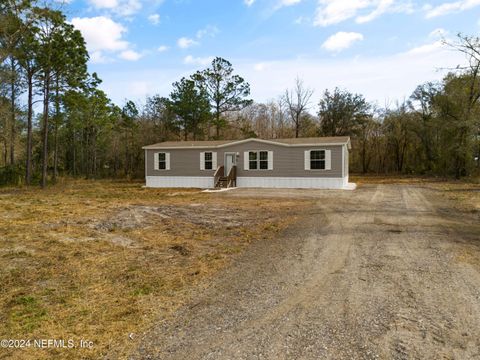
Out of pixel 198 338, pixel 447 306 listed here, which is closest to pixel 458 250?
pixel 447 306

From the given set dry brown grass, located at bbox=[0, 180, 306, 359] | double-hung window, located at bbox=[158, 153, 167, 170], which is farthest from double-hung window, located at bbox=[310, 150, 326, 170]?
dry brown grass, located at bbox=[0, 180, 306, 359]

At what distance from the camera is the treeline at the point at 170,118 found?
688 inches

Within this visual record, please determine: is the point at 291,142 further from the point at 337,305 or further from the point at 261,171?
Result: the point at 337,305

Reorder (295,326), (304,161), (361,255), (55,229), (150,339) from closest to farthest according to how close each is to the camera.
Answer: (150,339), (295,326), (361,255), (55,229), (304,161)

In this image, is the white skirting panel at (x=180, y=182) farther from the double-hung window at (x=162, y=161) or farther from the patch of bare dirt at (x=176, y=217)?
the patch of bare dirt at (x=176, y=217)

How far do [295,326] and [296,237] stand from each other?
351 centimetres

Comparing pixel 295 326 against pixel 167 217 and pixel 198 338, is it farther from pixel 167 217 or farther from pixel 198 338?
pixel 167 217

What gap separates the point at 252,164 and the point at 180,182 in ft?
15.1

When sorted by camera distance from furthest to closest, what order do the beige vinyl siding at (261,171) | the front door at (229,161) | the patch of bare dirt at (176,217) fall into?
the front door at (229,161) < the beige vinyl siding at (261,171) < the patch of bare dirt at (176,217)

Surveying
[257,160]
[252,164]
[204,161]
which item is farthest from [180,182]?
[257,160]

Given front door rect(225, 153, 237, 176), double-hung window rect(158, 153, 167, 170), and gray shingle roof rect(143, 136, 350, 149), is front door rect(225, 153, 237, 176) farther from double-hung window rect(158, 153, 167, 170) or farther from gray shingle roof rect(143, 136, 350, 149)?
double-hung window rect(158, 153, 167, 170)

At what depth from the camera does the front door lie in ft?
62.1

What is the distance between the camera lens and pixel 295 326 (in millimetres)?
2830

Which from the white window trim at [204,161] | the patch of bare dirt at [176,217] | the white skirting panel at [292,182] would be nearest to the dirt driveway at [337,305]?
the patch of bare dirt at [176,217]
